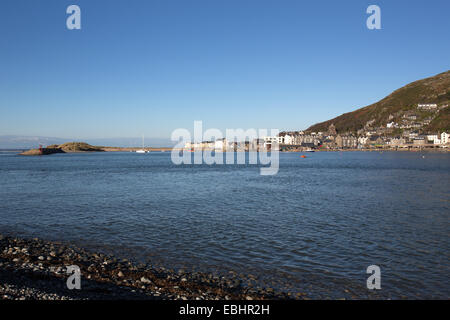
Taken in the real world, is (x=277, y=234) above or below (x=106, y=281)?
below

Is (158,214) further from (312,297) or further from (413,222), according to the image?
(413,222)

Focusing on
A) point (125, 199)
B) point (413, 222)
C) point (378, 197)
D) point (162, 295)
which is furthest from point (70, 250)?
point (378, 197)

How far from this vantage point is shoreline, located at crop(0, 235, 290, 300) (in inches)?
395

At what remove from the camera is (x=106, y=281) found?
37.5 feet

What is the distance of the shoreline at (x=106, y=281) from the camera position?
32.9ft

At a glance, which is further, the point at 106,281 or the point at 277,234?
the point at 277,234

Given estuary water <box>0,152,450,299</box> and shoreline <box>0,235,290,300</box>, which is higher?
shoreline <box>0,235,290,300</box>

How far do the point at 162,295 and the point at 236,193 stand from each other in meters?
27.1

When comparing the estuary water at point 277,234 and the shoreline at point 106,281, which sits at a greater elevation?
the shoreline at point 106,281

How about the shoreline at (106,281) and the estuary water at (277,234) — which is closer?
the shoreline at (106,281)

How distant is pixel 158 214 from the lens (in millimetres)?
24750

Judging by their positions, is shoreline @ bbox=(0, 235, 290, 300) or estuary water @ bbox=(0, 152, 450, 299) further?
estuary water @ bbox=(0, 152, 450, 299)
